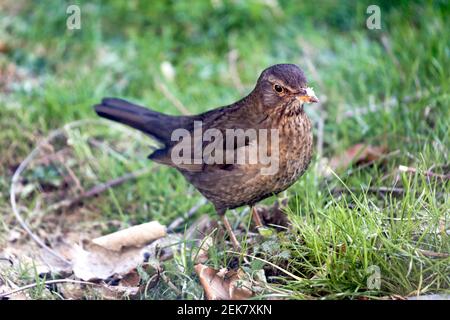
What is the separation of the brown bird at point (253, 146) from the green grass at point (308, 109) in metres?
0.26

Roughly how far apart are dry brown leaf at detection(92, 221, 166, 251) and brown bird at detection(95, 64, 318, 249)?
1.19 feet

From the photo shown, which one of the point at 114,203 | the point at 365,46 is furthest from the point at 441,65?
the point at 114,203

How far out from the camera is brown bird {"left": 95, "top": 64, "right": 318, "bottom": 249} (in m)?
3.86

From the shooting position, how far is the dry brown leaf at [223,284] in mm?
3430

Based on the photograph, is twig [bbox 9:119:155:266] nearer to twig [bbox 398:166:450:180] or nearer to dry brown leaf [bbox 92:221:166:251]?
dry brown leaf [bbox 92:221:166:251]

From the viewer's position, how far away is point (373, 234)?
3.43 m

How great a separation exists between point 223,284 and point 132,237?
2.70 ft

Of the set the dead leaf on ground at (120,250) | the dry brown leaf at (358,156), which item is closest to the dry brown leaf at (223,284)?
the dead leaf on ground at (120,250)

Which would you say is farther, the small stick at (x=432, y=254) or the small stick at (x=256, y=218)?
the small stick at (x=256, y=218)

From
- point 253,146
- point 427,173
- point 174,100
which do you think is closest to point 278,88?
point 253,146

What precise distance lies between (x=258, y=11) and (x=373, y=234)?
3884mm

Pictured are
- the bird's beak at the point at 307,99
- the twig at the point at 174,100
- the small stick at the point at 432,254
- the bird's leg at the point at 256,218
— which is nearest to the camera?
the small stick at the point at 432,254

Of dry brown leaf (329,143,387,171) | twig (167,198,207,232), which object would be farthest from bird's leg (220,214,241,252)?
dry brown leaf (329,143,387,171)

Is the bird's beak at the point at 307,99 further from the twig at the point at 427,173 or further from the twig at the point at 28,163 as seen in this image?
the twig at the point at 28,163
